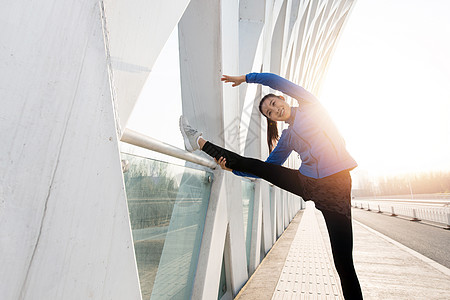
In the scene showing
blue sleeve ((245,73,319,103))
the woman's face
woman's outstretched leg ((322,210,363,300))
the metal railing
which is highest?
blue sleeve ((245,73,319,103))

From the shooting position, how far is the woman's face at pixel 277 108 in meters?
2.90

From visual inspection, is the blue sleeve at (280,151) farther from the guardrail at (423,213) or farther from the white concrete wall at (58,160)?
the guardrail at (423,213)

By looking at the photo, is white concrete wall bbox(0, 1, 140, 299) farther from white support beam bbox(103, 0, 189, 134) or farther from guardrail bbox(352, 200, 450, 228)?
guardrail bbox(352, 200, 450, 228)

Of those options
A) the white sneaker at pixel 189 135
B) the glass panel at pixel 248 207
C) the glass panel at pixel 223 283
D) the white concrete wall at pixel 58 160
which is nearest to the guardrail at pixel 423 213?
the glass panel at pixel 248 207

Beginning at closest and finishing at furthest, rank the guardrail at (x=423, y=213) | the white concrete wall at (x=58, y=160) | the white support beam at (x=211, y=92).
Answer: the white concrete wall at (x=58, y=160) < the white support beam at (x=211, y=92) < the guardrail at (x=423, y=213)

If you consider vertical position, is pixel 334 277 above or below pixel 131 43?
below

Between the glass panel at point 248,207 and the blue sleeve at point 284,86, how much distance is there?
2.43m

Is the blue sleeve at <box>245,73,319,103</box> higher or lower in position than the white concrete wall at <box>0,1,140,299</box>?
higher

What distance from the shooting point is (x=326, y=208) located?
8.52 feet

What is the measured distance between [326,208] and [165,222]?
1494mm

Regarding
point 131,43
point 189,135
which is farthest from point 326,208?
point 131,43

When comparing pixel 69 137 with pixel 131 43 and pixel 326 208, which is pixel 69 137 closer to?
pixel 131 43

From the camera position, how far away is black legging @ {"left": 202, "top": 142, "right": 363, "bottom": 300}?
2.48 meters

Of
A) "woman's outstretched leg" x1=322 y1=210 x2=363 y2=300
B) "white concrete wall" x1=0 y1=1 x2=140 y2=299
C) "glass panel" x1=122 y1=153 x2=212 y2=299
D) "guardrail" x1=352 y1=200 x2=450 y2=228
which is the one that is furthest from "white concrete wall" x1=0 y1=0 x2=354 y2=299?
"guardrail" x1=352 y1=200 x2=450 y2=228
